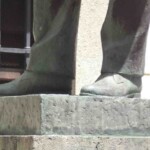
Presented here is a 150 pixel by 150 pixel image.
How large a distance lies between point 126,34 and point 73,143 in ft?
1.81

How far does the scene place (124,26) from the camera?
349 centimetres

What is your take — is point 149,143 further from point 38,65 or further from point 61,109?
point 38,65

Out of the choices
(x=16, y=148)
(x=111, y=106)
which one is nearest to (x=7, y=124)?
(x=16, y=148)

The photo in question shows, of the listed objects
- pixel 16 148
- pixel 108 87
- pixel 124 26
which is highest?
pixel 124 26

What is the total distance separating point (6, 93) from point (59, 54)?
26 centimetres

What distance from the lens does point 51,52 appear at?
3.61m

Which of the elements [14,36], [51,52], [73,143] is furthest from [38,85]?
[14,36]

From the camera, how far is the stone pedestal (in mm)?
3150

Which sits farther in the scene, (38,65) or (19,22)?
(19,22)

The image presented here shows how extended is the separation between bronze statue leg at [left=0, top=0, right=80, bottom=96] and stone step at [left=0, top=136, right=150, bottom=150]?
0.36 metres

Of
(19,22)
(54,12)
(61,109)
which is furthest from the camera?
(19,22)

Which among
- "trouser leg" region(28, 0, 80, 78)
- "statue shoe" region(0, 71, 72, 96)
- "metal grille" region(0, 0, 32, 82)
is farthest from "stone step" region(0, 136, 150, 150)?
"metal grille" region(0, 0, 32, 82)

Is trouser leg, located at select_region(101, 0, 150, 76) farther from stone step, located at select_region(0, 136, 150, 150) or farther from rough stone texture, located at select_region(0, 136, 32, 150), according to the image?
rough stone texture, located at select_region(0, 136, 32, 150)

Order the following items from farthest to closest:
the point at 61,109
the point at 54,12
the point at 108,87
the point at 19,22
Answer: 1. the point at 19,22
2. the point at 54,12
3. the point at 108,87
4. the point at 61,109
